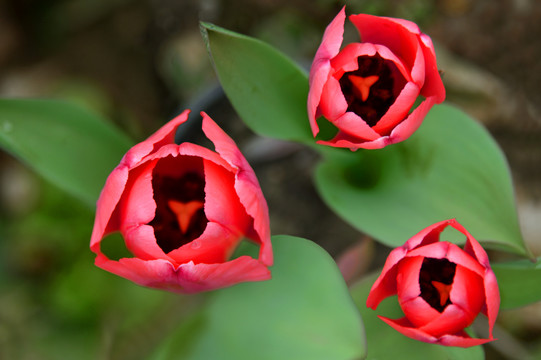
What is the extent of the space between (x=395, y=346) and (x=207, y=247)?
23 cm

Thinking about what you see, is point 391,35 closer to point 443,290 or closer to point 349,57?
point 349,57

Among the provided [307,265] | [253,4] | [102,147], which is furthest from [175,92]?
[307,265]

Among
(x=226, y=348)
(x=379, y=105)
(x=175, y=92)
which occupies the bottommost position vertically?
(x=175, y=92)

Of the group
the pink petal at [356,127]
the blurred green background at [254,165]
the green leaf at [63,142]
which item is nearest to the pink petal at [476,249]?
the pink petal at [356,127]

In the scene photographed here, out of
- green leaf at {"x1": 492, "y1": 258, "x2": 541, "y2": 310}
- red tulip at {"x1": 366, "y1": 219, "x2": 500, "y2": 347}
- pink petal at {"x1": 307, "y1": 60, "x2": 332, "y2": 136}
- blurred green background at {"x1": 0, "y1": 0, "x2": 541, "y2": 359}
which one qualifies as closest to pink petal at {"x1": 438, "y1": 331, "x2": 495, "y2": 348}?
red tulip at {"x1": 366, "y1": 219, "x2": 500, "y2": 347}

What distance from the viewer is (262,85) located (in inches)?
23.0

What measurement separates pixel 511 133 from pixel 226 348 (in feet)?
2.63

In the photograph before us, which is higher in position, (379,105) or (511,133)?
(379,105)

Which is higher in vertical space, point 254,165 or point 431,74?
point 431,74

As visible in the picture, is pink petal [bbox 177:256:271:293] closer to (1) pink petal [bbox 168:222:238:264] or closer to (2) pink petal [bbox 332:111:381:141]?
(1) pink petal [bbox 168:222:238:264]

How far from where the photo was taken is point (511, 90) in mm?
1069

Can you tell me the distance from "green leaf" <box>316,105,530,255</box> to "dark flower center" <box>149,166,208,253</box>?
0.49 ft

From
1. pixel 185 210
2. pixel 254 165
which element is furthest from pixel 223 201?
pixel 254 165

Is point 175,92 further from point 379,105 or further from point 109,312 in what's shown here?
point 379,105
